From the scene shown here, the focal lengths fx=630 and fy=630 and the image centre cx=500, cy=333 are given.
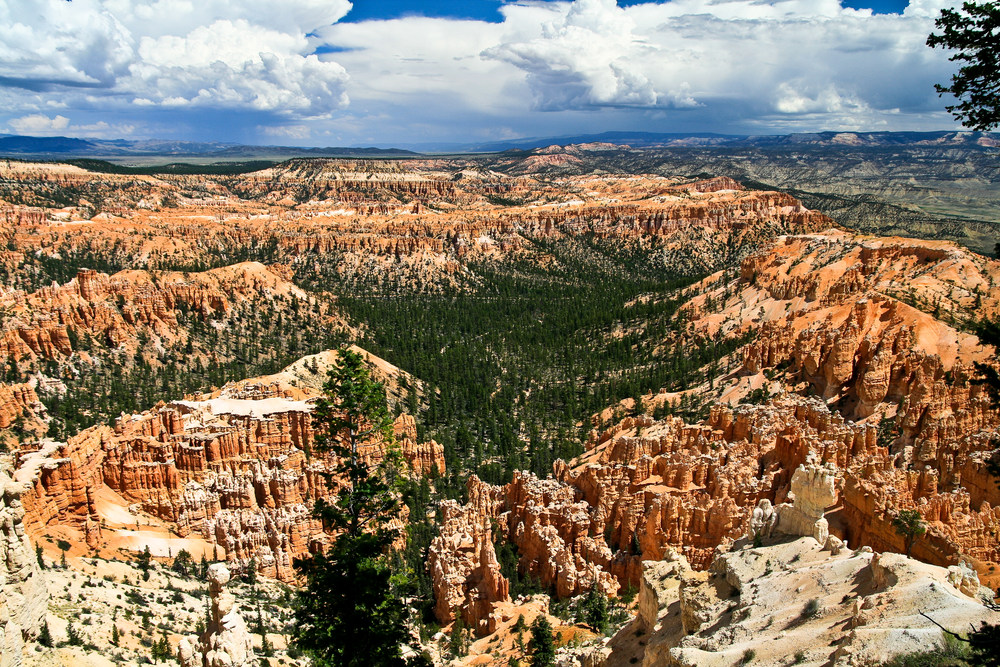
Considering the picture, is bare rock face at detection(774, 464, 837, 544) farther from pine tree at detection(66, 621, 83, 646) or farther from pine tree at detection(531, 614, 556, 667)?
pine tree at detection(66, 621, 83, 646)

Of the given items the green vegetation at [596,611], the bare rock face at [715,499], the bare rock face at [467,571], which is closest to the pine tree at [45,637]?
the bare rock face at [467,571]

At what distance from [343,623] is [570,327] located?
8149 cm

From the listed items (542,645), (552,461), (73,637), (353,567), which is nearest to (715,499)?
(542,645)

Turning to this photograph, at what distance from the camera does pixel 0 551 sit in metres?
13.3

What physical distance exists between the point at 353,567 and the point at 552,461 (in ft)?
121

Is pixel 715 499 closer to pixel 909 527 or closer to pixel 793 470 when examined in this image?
pixel 793 470

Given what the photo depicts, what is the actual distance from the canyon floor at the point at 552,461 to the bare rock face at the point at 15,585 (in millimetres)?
84

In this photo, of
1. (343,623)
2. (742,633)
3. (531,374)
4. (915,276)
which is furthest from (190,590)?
(915,276)

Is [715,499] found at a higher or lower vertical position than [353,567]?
lower

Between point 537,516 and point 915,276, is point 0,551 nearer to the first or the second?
point 537,516

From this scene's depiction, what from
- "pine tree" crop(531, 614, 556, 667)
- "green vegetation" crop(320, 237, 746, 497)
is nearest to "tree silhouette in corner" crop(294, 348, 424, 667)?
"pine tree" crop(531, 614, 556, 667)

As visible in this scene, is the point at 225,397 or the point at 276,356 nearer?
Result: the point at 225,397


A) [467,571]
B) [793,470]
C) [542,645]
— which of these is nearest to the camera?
[542,645]

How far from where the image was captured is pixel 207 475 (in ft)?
119
